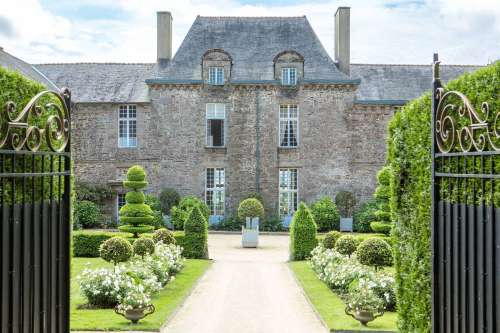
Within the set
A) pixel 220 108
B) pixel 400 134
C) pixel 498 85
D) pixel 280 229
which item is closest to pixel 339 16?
pixel 220 108

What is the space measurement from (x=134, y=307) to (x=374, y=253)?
20.6 feet

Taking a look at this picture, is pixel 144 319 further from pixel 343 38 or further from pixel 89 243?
pixel 343 38

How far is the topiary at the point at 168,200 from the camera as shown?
29.9 meters

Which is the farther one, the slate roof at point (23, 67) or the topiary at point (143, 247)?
the slate roof at point (23, 67)

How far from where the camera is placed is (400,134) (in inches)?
299

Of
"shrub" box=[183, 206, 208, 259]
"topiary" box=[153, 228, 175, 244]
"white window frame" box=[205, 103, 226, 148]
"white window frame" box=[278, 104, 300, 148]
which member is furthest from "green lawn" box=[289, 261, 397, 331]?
"white window frame" box=[205, 103, 226, 148]

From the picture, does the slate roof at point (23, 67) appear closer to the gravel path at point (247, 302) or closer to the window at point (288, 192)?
the window at point (288, 192)

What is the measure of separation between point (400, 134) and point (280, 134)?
23.5 meters

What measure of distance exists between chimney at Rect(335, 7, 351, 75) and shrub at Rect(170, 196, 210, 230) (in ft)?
32.8

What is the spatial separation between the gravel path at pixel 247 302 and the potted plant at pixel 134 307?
502mm

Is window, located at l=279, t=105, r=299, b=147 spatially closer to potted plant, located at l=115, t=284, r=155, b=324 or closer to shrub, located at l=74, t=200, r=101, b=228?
shrub, located at l=74, t=200, r=101, b=228

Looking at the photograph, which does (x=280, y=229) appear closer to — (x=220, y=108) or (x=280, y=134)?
(x=280, y=134)

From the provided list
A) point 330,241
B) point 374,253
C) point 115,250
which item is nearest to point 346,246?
point 330,241

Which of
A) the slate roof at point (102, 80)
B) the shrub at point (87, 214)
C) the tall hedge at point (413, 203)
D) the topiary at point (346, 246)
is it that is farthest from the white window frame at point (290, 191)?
the tall hedge at point (413, 203)
